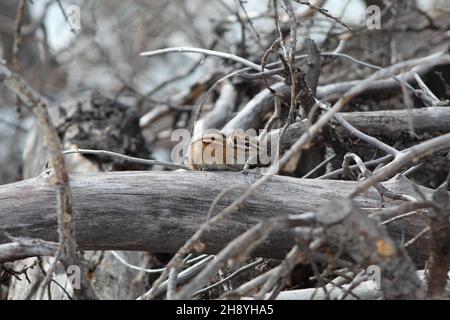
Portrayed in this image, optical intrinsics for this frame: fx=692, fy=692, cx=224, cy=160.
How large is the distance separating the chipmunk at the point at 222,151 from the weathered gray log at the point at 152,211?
0.34 ft

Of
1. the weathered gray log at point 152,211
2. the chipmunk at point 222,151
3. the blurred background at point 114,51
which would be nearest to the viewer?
the weathered gray log at point 152,211

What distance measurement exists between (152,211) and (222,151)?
344 millimetres

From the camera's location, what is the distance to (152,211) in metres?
2.37

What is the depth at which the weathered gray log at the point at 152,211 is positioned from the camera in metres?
2.34

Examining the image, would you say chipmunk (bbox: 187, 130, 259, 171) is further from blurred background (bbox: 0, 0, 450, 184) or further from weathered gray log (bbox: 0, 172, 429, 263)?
blurred background (bbox: 0, 0, 450, 184)

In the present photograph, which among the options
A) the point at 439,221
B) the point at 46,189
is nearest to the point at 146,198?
the point at 46,189

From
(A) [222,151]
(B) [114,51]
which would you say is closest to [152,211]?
(A) [222,151]

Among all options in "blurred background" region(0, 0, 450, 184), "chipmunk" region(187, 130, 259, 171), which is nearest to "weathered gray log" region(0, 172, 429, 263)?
"chipmunk" region(187, 130, 259, 171)

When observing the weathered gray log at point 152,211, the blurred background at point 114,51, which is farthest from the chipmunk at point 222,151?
the blurred background at point 114,51

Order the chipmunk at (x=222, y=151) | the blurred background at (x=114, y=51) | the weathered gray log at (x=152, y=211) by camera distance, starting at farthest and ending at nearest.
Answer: the blurred background at (x=114, y=51) → the chipmunk at (x=222, y=151) → the weathered gray log at (x=152, y=211)

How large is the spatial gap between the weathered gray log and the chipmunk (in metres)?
0.10

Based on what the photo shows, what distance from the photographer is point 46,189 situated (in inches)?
93.7

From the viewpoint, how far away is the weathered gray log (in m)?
2.34

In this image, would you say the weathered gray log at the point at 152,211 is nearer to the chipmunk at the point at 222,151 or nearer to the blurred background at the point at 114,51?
the chipmunk at the point at 222,151
